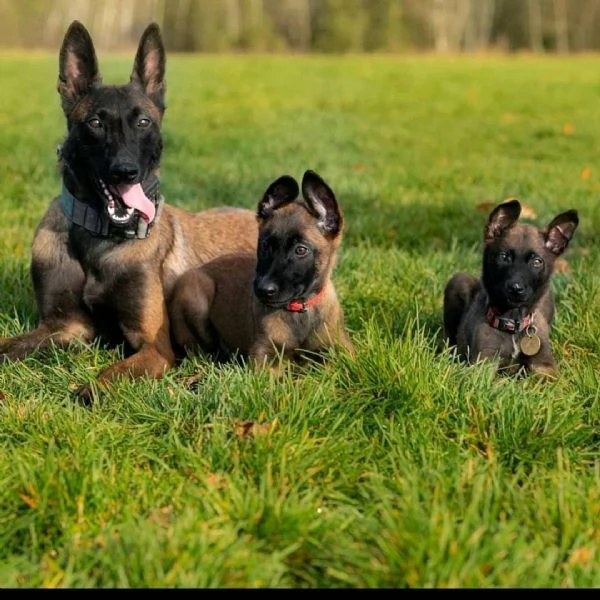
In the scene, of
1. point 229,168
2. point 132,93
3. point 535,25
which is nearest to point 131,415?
point 132,93

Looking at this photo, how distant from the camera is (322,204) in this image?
452 centimetres

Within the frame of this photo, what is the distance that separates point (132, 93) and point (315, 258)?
4.63 feet

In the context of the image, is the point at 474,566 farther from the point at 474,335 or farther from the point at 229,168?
the point at 229,168

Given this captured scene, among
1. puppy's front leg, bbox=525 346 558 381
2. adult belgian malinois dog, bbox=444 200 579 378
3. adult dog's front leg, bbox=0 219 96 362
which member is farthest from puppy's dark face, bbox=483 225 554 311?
adult dog's front leg, bbox=0 219 96 362

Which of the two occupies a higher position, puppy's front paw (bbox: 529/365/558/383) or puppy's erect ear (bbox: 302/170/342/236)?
puppy's erect ear (bbox: 302/170/342/236)

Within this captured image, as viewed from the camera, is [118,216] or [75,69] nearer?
[118,216]

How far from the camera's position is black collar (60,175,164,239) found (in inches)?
188

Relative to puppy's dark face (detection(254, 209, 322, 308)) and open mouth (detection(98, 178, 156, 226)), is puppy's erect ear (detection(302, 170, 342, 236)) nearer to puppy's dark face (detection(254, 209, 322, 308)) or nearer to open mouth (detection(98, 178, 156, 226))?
puppy's dark face (detection(254, 209, 322, 308))

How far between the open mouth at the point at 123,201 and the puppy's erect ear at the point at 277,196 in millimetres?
674

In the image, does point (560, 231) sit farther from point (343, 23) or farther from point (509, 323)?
point (343, 23)

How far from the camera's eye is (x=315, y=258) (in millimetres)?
4449

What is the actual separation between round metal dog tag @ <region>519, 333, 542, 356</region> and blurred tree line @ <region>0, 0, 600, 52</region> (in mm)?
56642

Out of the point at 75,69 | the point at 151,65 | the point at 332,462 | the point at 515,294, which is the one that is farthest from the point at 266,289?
the point at 75,69

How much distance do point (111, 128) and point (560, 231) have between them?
8.13ft
